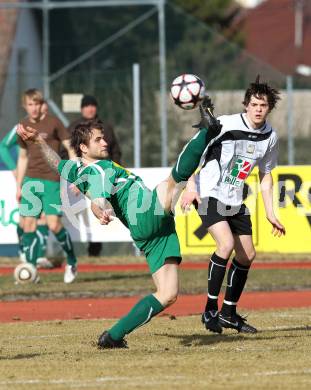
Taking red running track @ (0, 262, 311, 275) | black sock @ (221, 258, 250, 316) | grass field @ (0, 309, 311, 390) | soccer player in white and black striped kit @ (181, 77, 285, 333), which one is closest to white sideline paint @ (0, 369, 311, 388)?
grass field @ (0, 309, 311, 390)

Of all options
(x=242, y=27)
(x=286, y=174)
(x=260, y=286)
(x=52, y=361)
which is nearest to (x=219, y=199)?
(x=52, y=361)

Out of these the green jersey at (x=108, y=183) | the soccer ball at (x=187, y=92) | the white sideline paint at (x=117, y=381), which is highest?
the soccer ball at (x=187, y=92)

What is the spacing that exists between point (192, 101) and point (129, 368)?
229cm

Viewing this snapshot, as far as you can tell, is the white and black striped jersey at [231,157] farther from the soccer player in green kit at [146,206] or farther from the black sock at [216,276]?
the soccer player in green kit at [146,206]

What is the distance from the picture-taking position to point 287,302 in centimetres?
1326

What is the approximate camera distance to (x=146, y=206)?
8914mm

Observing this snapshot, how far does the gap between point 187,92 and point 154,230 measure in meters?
1.19

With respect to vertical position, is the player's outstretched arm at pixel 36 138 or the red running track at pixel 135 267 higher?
the player's outstretched arm at pixel 36 138

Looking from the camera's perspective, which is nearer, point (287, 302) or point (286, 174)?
point (287, 302)

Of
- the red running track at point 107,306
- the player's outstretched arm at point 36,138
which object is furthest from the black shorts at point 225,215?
the red running track at point 107,306

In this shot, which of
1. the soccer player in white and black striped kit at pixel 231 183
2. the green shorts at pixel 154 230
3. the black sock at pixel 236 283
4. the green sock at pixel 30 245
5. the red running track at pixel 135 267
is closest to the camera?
Answer: the green shorts at pixel 154 230

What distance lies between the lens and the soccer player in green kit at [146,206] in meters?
8.80

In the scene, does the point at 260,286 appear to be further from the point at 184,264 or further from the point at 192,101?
the point at 192,101

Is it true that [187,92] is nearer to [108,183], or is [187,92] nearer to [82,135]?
[82,135]
